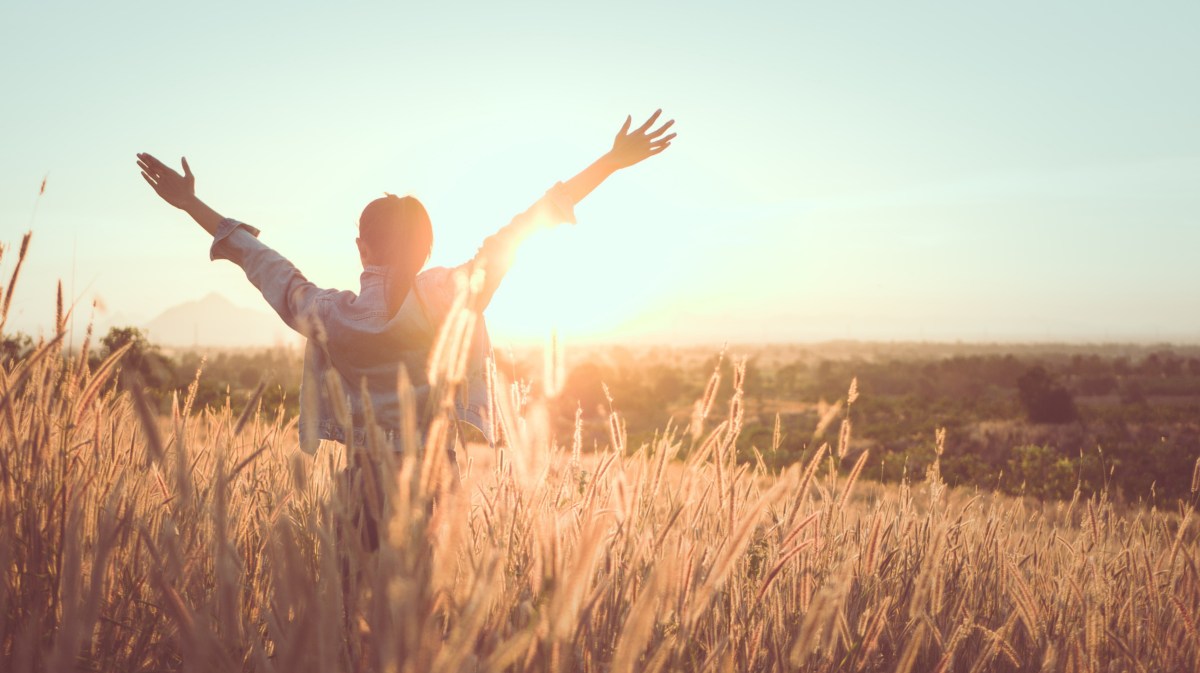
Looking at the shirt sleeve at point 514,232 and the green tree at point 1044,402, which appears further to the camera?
the green tree at point 1044,402

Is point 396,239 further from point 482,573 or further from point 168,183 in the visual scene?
point 482,573

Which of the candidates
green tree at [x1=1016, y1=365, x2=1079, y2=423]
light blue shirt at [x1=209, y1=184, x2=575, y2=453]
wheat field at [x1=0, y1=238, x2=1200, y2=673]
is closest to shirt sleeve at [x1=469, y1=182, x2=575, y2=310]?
light blue shirt at [x1=209, y1=184, x2=575, y2=453]

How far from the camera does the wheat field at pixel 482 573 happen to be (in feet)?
3.16

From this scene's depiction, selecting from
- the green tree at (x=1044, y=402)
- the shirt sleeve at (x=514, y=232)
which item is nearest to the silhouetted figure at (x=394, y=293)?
the shirt sleeve at (x=514, y=232)

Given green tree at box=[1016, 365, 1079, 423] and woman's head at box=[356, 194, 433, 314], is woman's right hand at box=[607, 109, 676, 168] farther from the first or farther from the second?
green tree at box=[1016, 365, 1079, 423]

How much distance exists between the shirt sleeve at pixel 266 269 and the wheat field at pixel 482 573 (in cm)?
58

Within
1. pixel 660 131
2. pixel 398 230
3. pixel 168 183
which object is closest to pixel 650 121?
pixel 660 131

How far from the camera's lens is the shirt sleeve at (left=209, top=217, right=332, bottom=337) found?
2.86m

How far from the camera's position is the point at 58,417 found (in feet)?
6.45

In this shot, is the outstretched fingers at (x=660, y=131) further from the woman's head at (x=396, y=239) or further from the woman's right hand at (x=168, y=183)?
the woman's right hand at (x=168, y=183)

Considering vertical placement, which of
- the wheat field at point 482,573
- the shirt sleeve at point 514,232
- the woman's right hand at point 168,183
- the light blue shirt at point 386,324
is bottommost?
the wheat field at point 482,573

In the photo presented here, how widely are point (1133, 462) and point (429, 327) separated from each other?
17545mm

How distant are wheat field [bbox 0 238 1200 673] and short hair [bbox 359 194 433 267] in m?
0.87

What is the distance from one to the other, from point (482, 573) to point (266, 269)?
7.33 feet
